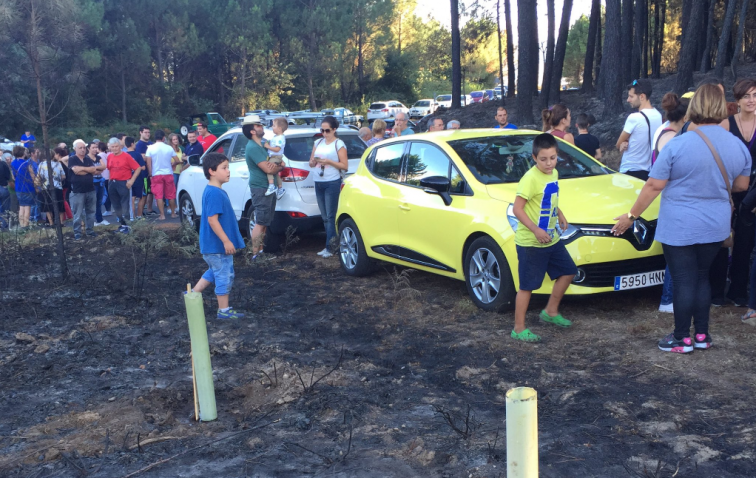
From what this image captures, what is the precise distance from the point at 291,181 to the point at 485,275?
400 cm

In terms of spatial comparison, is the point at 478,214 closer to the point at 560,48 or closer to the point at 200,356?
the point at 200,356

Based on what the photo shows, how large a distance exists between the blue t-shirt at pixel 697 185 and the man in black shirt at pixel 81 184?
10.2 meters

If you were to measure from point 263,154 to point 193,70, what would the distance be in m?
44.6

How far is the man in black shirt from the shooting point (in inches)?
498

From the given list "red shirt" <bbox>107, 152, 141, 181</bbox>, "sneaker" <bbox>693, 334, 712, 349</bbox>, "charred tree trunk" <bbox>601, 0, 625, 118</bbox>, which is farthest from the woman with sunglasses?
"charred tree trunk" <bbox>601, 0, 625, 118</bbox>

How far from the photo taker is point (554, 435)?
13.4ft

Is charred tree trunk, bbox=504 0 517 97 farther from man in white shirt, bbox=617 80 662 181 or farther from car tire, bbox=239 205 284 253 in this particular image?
man in white shirt, bbox=617 80 662 181

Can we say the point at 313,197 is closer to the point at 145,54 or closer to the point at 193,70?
the point at 145,54

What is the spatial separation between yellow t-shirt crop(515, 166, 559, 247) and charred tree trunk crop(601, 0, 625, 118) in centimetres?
1614

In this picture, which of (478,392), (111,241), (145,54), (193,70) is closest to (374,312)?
(478,392)

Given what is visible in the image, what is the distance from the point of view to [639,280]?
6375mm

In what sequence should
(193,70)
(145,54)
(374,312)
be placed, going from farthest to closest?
(193,70)
(145,54)
(374,312)

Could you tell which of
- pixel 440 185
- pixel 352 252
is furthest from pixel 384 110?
pixel 440 185

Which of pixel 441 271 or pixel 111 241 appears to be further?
pixel 111 241
